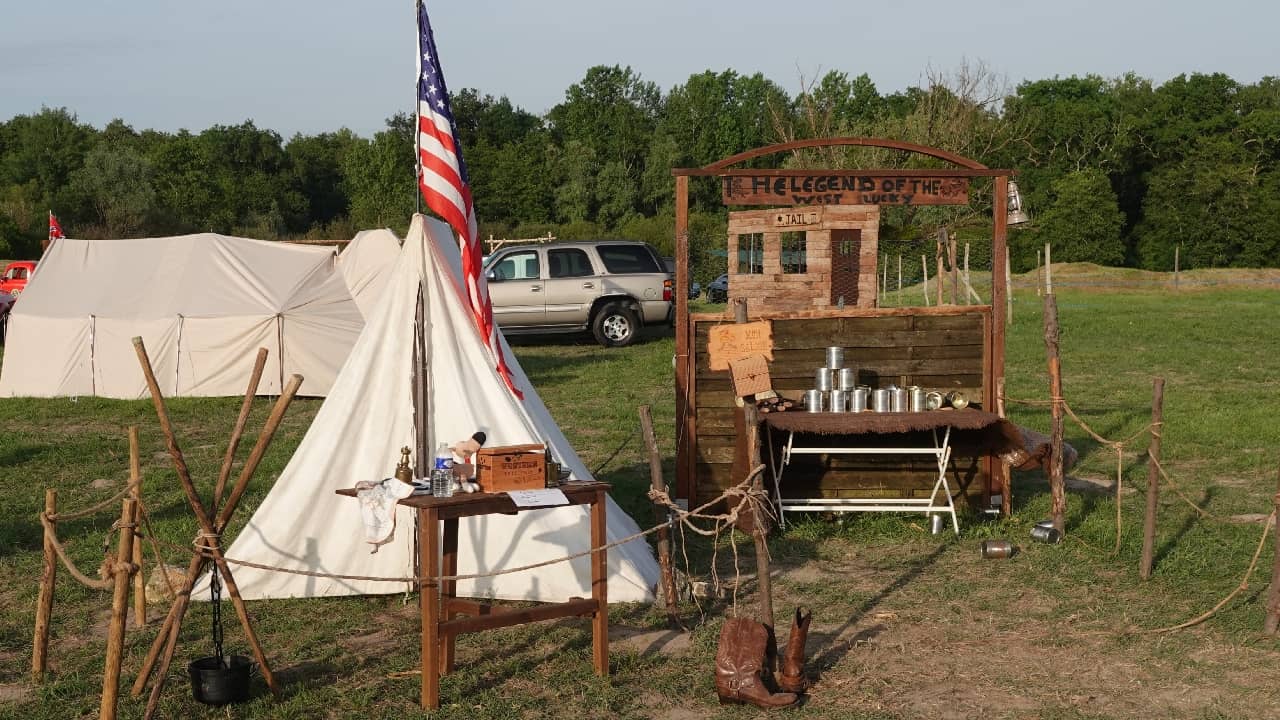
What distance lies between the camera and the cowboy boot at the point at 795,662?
5.29 m

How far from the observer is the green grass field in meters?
5.31

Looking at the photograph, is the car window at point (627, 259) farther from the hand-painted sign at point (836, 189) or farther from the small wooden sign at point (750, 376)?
the small wooden sign at point (750, 376)

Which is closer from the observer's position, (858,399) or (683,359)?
(858,399)

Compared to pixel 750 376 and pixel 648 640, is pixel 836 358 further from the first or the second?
pixel 648 640

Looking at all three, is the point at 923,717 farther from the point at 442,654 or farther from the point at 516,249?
the point at 516,249

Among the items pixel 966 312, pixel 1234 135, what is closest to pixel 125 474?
pixel 966 312

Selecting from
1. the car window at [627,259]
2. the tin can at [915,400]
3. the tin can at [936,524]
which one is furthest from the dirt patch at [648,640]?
the car window at [627,259]

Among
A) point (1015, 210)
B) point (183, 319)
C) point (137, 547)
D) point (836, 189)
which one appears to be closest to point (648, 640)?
point (137, 547)

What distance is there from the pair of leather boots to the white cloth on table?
63.5 inches

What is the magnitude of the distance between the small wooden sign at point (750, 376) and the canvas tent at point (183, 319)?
9067 mm

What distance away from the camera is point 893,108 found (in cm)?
6228

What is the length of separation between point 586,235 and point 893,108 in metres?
20.0

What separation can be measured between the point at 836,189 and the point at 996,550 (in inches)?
104

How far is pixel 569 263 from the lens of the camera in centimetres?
2166
